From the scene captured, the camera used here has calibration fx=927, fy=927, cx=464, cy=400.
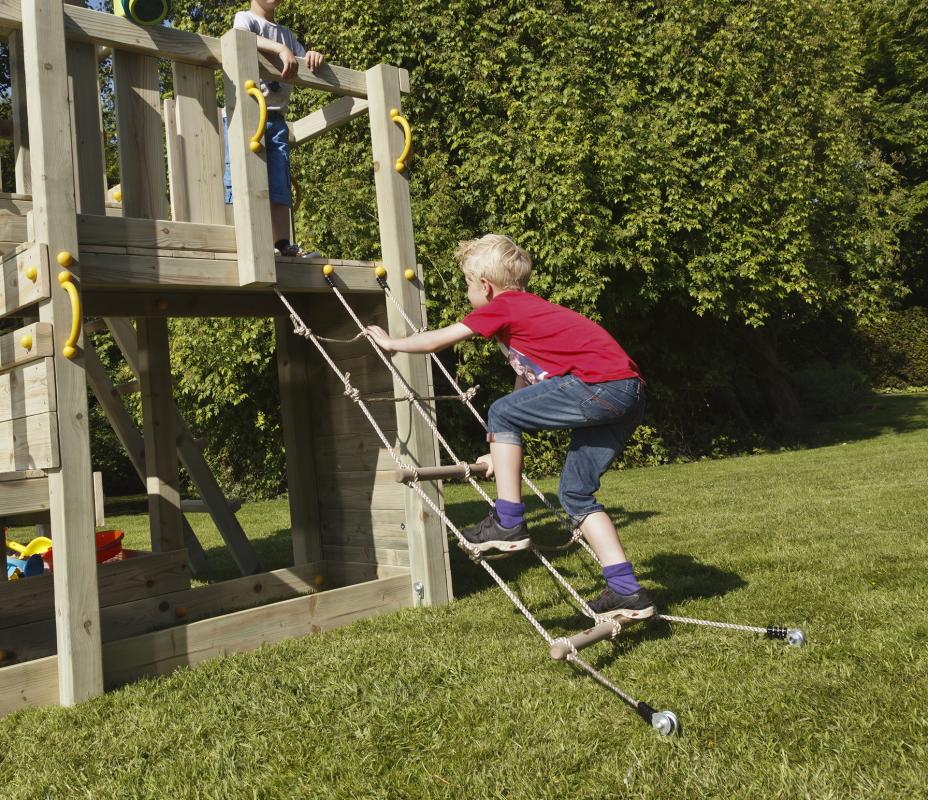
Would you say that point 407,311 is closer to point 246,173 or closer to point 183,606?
point 246,173

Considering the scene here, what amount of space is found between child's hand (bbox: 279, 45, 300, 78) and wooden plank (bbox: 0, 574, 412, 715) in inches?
115

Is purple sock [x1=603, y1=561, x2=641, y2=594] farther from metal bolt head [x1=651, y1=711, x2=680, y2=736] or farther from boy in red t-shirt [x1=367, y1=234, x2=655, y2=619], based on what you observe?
metal bolt head [x1=651, y1=711, x2=680, y2=736]

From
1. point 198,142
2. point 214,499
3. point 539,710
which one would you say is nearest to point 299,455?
point 214,499

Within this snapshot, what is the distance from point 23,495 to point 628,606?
269 centimetres

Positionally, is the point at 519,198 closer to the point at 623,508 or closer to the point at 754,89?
the point at 754,89

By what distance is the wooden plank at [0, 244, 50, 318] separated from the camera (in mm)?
4078

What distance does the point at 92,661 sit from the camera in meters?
4.03

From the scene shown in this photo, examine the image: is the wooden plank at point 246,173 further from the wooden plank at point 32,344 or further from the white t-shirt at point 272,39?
the wooden plank at point 32,344

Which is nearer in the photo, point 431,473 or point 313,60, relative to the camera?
point 431,473

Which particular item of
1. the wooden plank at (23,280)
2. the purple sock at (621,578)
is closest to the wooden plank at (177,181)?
the wooden plank at (23,280)

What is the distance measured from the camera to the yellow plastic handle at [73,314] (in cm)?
406

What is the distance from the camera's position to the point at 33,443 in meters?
4.15

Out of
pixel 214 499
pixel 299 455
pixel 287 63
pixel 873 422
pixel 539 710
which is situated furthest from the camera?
pixel 873 422

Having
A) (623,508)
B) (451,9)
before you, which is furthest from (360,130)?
(623,508)
